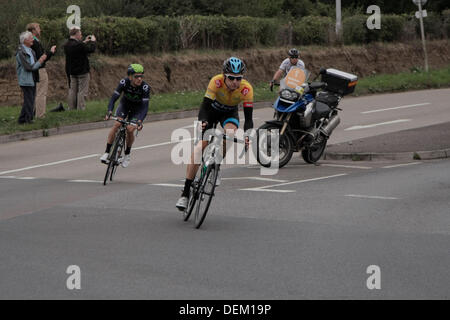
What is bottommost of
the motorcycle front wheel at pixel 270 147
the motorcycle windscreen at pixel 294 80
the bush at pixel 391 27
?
the motorcycle front wheel at pixel 270 147

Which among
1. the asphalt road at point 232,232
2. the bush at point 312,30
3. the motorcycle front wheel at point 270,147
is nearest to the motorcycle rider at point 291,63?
the asphalt road at point 232,232

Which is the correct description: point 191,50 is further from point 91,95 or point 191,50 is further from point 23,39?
point 23,39

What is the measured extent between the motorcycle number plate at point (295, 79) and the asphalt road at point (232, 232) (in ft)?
4.62

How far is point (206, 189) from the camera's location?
10156mm

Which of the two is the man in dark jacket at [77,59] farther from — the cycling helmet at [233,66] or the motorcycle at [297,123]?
the cycling helmet at [233,66]

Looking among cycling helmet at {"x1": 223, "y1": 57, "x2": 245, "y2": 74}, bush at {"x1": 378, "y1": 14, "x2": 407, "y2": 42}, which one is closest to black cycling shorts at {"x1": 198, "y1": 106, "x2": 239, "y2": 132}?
cycling helmet at {"x1": 223, "y1": 57, "x2": 245, "y2": 74}

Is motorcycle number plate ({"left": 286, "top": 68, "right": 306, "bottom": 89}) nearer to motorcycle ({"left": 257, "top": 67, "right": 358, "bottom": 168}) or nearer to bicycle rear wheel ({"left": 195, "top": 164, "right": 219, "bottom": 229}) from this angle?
motorcycle ({"left": 257, "top": 67, "right": 358, "bottom": 168})

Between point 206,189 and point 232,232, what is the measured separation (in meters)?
0.63

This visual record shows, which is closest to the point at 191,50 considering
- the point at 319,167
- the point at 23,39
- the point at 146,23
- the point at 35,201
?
the point at 146,23

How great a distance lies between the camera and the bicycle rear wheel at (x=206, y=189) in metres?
10.1

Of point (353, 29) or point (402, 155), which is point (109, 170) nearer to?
point (402, 155)

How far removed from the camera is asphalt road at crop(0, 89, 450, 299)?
24.5 ft

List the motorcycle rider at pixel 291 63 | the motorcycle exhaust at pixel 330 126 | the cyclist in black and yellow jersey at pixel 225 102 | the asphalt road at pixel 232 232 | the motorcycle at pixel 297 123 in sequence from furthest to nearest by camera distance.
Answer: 1. the motorcycle rider at pixel 291 63
2. the motorcycle exhaust at pixel 330 126
3. the motorcycle at pixel 297 123
4. the cyclist in black and yellow jersey at pixel 225 102
5. the asphalt road at pixel 232 232
